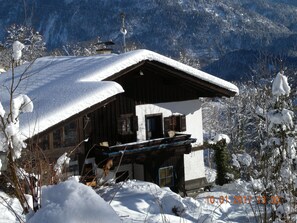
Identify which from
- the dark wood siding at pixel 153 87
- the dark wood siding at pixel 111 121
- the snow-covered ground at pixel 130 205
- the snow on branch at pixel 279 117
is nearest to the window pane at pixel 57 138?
the dark wood siding at pixel 111 121

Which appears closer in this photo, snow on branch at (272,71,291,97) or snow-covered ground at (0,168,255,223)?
snow-covered ground at (0,168,255,223)

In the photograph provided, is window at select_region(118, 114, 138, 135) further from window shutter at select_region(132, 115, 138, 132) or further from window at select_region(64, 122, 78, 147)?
window at select_region(64, 122, 78, 147)

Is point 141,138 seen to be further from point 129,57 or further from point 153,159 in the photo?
point 129,57

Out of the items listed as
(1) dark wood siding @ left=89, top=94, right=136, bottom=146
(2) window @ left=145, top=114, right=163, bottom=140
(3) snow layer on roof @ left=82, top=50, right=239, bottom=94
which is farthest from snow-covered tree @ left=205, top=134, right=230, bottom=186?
(1) dark wood siding @ left=89, top=94, right=136, bottom=146

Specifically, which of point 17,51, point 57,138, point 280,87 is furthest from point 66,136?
point 17,51

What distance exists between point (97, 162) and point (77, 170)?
0.71 meters

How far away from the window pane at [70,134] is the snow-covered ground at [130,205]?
2.07 m

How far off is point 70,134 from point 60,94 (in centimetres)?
162

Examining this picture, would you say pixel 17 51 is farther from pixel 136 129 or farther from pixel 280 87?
pixel 136 129

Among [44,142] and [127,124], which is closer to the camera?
[44,142]

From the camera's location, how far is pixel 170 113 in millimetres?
17359

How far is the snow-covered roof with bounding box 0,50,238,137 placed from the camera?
11.9 metres

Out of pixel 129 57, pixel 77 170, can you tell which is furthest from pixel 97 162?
pixel 129 57

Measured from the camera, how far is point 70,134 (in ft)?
45.8
